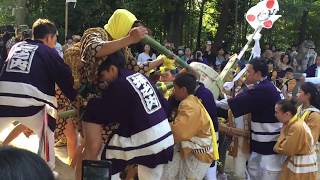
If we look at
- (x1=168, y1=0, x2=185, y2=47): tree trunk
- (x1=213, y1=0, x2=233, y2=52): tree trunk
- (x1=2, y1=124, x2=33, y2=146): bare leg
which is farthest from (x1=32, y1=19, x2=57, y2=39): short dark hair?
(x1=213, y1=0, x2=233, y2=52): tree trunk

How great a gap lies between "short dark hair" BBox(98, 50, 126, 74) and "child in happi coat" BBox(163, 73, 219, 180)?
941mm

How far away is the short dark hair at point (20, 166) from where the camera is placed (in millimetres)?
1140

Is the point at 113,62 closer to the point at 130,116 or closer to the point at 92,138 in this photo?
the point at 130,116

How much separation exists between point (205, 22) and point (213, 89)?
63.9 ft

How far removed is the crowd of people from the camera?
10.5 feet

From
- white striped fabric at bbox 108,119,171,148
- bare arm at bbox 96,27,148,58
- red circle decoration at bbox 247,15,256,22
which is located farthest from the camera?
red circle decoration at bbox 247,15,256,22

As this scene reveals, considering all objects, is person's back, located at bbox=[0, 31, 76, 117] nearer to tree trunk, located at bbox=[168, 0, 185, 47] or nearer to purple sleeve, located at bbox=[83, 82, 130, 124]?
purple sleeve, located at bbox=[83, 82, 130, 124]

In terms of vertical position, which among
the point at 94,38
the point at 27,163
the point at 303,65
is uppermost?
the point at 94,38

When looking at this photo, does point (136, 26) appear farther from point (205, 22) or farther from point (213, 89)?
point (205, 22)

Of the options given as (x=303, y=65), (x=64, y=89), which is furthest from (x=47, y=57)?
(x=303, y=65)

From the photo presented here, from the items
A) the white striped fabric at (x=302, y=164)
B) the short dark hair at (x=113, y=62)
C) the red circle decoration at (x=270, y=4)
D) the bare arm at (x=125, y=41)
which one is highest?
the red circle decoration at (x=270, y=4)

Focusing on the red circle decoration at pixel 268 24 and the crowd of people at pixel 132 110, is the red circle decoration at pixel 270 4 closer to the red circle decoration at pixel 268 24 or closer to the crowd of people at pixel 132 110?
the red circle decoration at pixel 268 24

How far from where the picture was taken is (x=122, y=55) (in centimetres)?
331

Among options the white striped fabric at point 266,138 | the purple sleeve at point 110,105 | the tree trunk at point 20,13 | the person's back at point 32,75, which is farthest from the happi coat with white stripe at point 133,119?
the tree trunk at point 20,13
